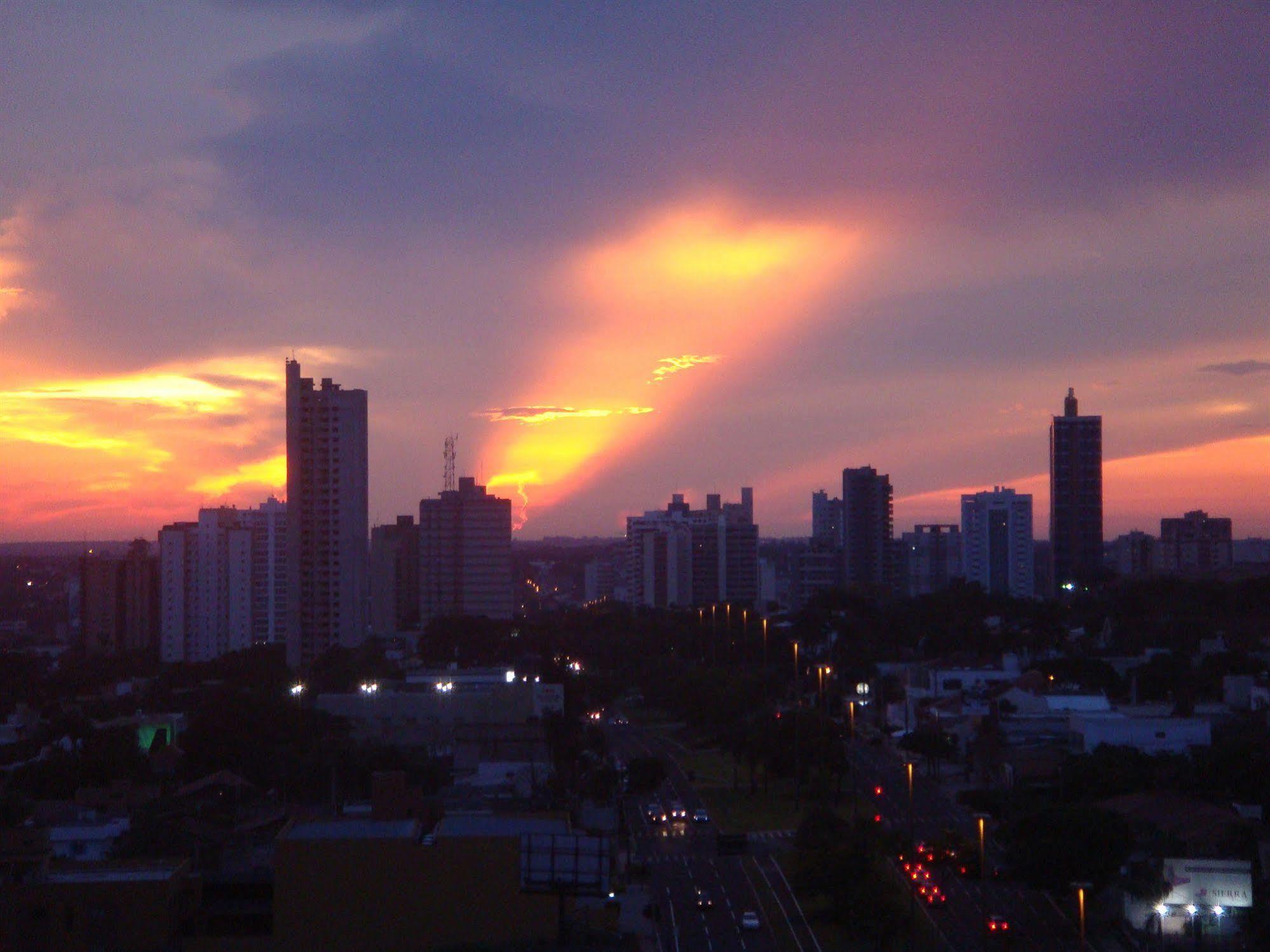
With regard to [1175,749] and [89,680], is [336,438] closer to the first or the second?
[89,680]

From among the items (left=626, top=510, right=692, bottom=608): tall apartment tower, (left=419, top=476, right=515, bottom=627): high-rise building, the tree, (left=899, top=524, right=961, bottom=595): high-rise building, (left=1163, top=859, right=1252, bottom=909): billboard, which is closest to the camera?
(left=1163, top=859, right=1252, bottom=909): billboard

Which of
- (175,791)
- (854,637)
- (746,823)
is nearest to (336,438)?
(854,637)

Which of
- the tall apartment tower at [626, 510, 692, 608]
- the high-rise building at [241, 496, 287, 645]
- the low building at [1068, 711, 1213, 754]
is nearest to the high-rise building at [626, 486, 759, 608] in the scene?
the tall apartment tower at [626, 510, 692, 608]

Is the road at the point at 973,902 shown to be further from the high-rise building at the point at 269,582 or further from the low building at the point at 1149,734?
the high-rise building at the point at 269,582

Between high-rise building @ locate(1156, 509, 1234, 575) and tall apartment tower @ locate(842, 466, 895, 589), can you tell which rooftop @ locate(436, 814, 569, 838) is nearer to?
tall apartment tower @ locate(842, 466, 895, 589)

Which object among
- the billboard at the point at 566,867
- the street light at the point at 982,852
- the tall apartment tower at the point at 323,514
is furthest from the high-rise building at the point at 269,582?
the billboard at the point at 566,867
